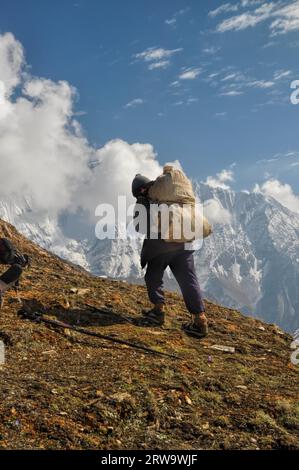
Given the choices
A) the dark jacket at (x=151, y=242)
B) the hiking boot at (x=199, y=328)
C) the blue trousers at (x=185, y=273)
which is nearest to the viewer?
the dark jacket at (x=151, y=242)

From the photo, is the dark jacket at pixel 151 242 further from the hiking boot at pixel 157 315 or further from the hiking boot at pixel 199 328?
the hiking boot at pixel 199 328

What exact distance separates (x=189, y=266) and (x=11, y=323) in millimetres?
4067

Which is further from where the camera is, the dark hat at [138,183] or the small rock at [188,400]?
the dark hat at [138,183]

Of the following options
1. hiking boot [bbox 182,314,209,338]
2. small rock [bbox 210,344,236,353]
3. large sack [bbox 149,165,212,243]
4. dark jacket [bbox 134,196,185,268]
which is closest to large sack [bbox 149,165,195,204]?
large sack [bbox 149,165,212,243]

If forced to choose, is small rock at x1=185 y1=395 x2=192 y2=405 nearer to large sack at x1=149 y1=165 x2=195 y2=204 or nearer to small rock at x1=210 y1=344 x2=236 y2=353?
small rock at x1=210 y1=344 x2=236 y2=353

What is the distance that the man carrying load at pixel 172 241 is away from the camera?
1027 cm

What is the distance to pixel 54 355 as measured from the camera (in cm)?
810

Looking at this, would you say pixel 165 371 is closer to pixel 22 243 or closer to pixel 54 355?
pixel 54 355

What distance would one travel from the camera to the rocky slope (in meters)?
5.78

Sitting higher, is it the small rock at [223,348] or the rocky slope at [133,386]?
the small rock at [223,348]

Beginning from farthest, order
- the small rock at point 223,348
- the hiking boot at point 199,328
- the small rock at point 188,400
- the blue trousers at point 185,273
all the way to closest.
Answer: the hiking boot at point 199,328 < the blue trousers at point 185,273 < the small rock at point 223,348 < the small rock at point 188,400

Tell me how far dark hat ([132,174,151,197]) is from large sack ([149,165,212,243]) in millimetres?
329

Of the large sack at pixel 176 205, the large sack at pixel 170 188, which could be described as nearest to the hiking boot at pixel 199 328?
the large sack at pixel 176 205
